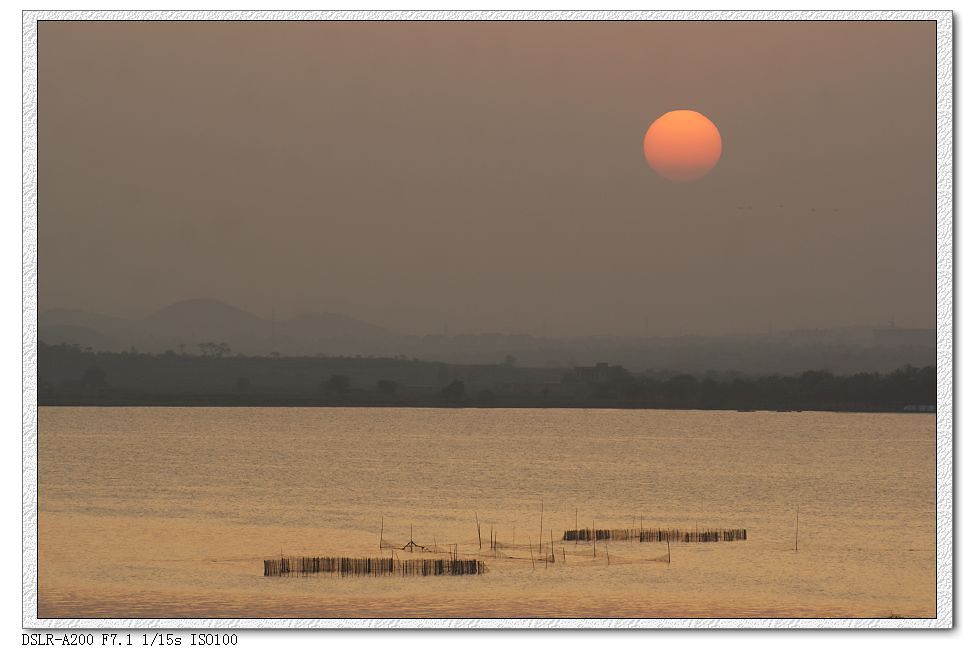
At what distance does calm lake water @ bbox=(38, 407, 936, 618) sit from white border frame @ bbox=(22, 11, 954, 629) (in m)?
8.15

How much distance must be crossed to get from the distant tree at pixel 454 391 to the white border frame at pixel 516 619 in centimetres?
3775

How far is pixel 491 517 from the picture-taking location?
131 ft

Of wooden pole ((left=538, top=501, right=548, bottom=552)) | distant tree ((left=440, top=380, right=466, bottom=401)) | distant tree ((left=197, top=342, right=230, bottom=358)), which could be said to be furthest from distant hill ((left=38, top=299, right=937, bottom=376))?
distant tree ((left=440, top=380, right=466, bottom=401))

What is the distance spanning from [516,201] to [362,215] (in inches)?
180

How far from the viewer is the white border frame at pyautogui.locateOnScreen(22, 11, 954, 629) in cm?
1085

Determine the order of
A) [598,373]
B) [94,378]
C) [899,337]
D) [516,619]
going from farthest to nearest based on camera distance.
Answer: [598,373]
[94,378]
[899,337]
[516,619]

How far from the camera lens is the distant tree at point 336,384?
48938 mm

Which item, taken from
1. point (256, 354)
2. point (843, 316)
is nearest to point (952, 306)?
point (843, 316)

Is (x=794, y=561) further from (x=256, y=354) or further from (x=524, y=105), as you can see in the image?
(x=256, y=354)

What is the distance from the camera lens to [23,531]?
11.2 m

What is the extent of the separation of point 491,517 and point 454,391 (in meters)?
11.9

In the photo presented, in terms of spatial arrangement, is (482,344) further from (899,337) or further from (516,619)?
(516,619)

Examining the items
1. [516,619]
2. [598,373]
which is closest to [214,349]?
[598,373]

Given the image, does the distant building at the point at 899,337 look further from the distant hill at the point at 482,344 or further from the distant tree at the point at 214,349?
the distant tree at the point at 214,349
